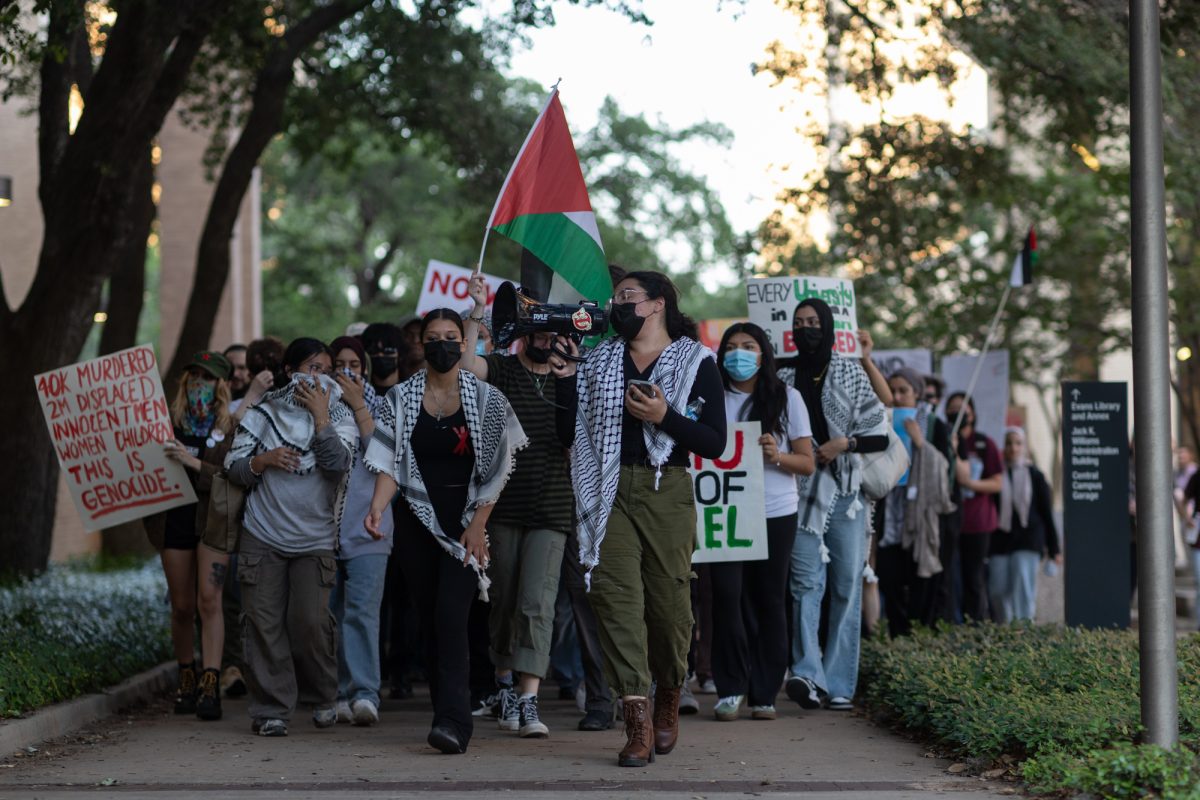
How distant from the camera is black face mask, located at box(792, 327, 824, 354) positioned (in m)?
9.90

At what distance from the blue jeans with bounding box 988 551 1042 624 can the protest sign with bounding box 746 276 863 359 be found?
423 centimetres

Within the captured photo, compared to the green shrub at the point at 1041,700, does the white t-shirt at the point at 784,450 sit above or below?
above

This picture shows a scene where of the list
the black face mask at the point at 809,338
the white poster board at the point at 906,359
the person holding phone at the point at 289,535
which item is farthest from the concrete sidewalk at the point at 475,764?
the white poster board at the point at 906,359

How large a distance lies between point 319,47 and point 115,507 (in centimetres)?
1190

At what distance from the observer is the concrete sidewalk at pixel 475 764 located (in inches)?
270

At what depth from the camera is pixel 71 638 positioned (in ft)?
34.6

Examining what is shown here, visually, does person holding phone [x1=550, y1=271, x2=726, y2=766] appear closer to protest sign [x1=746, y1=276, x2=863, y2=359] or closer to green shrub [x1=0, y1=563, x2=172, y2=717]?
green shrub [x1=0, y1=563, x2=172, y2=717]

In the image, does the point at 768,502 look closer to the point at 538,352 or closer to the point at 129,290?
the point at 538,352

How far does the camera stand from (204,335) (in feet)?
60.1

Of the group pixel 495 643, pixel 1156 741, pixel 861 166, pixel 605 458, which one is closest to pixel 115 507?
pixel 495 643

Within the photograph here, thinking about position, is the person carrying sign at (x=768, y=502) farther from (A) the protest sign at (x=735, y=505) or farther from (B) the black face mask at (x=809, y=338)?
(B) the black face mask at (x=809, y=338)

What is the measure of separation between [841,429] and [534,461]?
218cm

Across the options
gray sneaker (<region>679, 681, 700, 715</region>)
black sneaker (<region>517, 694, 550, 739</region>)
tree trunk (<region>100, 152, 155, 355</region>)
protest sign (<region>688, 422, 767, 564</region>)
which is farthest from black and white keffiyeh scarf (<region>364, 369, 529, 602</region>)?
tree trunk (<region>100, 152, 155, 355</region>)

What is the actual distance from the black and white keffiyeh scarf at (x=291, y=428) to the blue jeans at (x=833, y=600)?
2585 mm
